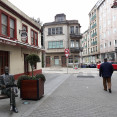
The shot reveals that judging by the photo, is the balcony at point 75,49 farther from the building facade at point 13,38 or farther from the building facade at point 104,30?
the building facade at point 13,38

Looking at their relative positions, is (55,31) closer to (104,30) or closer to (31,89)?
(104,30)

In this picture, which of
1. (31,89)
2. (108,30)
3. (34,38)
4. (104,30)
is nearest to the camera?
(31,89)

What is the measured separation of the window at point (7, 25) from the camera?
10234 mm

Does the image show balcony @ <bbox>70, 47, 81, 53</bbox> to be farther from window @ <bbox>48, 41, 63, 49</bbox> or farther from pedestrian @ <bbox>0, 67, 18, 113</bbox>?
pedestrian @ <bbox>0, 67, 18, 113</bbox>

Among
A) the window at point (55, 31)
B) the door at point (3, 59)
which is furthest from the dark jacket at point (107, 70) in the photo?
the window at point (55, 31)

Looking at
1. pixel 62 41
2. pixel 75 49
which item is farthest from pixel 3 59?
pixel 75 49

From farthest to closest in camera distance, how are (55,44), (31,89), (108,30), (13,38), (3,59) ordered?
(108,30)
(55,44)
(13,38)
(3,59)
(31,89)

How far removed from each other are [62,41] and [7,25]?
22.7 m

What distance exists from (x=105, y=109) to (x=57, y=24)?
30.4m

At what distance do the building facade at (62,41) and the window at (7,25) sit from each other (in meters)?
21.4

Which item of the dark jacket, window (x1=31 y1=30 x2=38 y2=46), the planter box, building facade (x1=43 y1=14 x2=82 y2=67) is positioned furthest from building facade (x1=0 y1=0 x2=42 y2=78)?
building facade (x1=43 y1=14 x2=82 y2=67)

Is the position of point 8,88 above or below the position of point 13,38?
below

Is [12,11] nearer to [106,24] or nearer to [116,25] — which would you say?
[116,25]

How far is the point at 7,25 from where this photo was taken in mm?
10836
